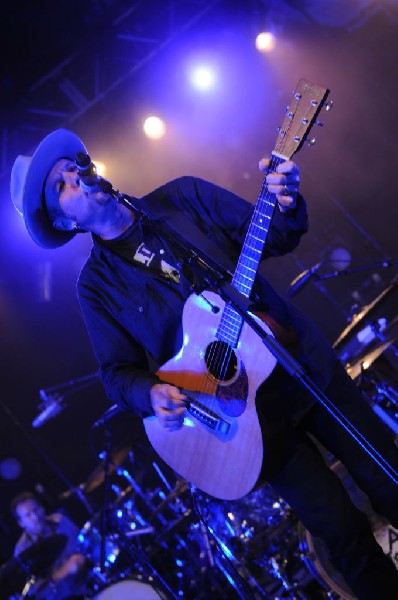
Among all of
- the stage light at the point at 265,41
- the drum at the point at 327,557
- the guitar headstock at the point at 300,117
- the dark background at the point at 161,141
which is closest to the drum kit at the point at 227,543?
the drum at the point at 327,557

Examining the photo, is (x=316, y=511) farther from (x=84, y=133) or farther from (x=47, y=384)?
(x=84, y=133)

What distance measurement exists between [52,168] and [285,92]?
7.91m

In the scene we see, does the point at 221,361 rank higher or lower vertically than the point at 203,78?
lower

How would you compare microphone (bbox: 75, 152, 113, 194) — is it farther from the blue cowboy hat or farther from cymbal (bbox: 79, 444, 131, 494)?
cymbal (bbox: 79, 444, 131, 494)

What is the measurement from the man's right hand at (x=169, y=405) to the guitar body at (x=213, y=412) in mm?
94

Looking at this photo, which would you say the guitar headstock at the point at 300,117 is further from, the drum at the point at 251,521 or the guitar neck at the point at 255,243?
the drum at the point at 251,521

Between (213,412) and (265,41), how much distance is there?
358 inches

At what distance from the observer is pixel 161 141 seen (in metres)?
9.54

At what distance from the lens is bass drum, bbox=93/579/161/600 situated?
417cm

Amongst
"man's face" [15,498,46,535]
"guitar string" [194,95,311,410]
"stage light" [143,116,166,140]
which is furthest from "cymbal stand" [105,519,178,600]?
"stage light" [143,116,166,140]

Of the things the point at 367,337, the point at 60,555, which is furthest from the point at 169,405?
the point at 60,555

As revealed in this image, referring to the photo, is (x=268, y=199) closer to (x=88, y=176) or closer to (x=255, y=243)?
(x=255, y=243)

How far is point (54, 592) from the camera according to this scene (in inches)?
224

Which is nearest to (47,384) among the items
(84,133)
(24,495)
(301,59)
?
(24,495)
